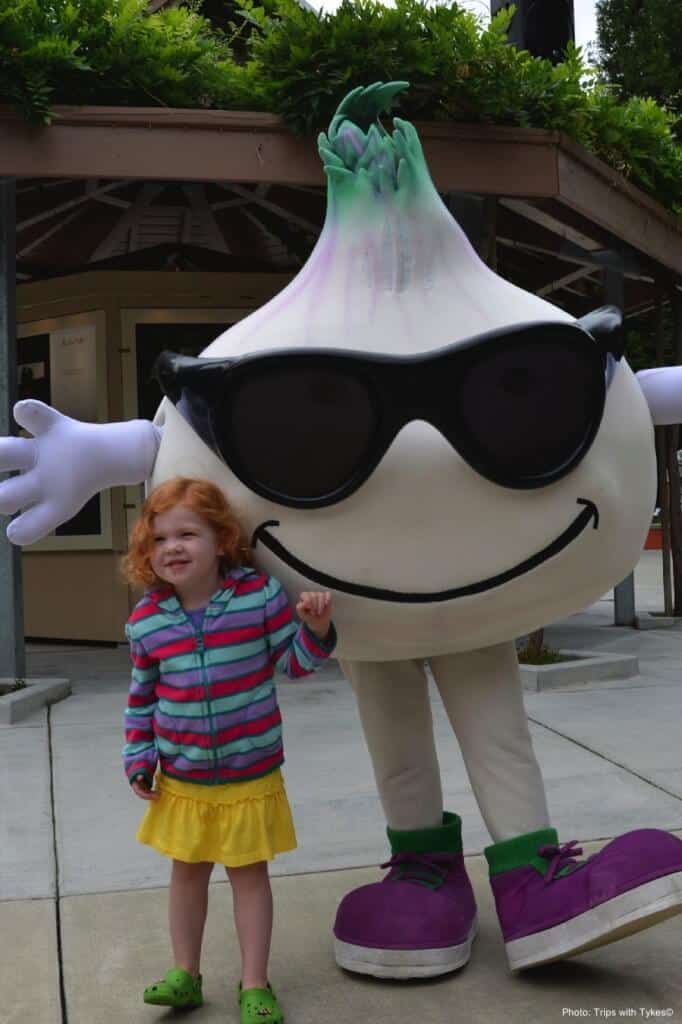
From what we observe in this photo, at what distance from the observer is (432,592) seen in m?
2.34

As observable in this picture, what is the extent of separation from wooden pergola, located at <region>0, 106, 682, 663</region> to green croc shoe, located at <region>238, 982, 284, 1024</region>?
3.96m

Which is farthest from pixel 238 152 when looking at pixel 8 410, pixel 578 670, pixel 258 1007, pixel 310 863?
pixel 258 1007

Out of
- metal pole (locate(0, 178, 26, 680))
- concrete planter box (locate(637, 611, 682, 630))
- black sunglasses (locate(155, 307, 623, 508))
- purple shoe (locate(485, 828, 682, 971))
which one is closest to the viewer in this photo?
black sunglasses (locate(155, 307, 623, 508))

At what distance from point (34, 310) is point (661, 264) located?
14.5 feet

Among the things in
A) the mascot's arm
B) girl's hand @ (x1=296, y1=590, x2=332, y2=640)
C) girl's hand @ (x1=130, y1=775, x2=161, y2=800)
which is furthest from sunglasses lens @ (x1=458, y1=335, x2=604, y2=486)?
girl's hand @ (x1=130, y1=775, x2=161, y2=800)

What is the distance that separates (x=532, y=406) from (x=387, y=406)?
29 centimetres

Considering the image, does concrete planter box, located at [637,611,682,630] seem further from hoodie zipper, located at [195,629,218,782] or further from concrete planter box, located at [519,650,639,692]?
hoodie zipper, located at [195,629,218,782]

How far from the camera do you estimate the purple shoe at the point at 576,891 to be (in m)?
2.33

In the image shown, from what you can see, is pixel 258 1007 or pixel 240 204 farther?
pixel 240 204

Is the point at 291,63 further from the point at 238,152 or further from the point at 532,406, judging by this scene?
the point at 532,406

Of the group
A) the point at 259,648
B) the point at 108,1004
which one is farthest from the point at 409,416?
the point at 108,1004

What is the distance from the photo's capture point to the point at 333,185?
2.54 meters

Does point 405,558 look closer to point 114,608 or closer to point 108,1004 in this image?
point 108,1004

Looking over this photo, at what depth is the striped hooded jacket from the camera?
7.70 ft
